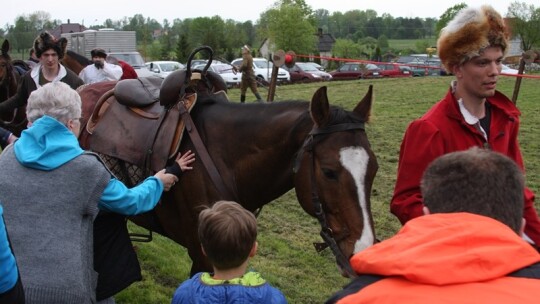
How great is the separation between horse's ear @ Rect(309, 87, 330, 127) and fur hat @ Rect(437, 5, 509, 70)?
0.64 meters

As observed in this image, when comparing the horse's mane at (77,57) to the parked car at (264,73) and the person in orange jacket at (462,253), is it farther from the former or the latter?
the parked car at (264,73)

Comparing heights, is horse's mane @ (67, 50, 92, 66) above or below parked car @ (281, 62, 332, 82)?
above

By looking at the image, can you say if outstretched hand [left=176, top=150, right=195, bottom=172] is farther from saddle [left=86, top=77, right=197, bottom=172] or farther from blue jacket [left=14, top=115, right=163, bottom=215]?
blue jacket [left=14, top=115, right=163, bottom=215]

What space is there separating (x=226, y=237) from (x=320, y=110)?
113 cm

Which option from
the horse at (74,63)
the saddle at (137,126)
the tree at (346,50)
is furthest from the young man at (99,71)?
the tree at (346,50)

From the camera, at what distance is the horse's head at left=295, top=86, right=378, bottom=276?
10.1 feet

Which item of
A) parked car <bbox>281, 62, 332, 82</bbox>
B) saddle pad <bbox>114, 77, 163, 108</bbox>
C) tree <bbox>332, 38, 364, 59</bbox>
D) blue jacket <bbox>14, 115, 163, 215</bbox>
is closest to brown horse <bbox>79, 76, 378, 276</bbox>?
saddle pad <bbox>114, 77, 163, 108</bbox>

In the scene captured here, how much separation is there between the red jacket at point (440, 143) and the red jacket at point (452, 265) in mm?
1402

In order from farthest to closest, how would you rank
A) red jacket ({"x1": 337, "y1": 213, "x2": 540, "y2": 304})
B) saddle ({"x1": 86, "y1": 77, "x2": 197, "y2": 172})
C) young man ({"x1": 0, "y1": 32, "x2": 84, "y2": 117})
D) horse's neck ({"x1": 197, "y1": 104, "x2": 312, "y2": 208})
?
young man ({"x1": 0, "y1": 32, "x2": 84, "y2": 117}) < saddle ({"x1": 86, "y1": 77, "x2": 197, "y2": 172}) < horse's neck ({"x1": 197, "y1": 104, "x2": 312, "y2": 208}) < red jacket ({"x1": 337, "y1": 213, "x2": 540, "y2": 304})

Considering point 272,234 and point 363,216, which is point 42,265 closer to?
point 363,216

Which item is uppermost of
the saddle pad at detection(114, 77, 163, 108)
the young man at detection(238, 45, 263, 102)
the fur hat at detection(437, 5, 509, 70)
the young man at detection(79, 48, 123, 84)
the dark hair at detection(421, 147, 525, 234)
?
the fur hat at detection(437, 5, 509, 70)

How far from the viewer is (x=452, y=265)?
4.42 feet

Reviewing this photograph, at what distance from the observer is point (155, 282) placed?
210 inches

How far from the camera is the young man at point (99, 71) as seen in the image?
755 centimetres
